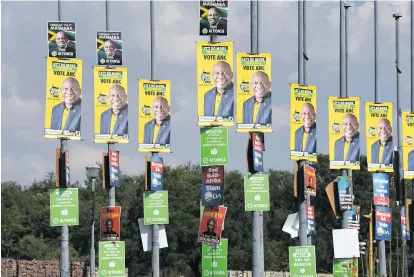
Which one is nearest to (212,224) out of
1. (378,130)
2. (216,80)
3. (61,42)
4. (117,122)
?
(216,80)

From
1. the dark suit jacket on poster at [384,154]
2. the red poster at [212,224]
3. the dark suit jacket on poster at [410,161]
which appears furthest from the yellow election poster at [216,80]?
the dark suit jacket on poster at [410,161]

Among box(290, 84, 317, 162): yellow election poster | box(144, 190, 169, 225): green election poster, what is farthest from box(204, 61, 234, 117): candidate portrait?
box(144, 190, 169, 225): green election poster

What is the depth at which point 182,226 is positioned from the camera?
261ft

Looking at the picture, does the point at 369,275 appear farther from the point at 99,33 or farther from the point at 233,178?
the point at 233,178

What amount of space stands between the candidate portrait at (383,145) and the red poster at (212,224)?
9799 millimetres

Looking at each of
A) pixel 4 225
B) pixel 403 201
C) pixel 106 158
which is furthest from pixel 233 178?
pixel 106 158

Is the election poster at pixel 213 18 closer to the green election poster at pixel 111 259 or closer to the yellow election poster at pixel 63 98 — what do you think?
the yellow election poster at pixel 63 98

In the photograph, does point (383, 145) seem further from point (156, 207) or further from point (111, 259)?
point (111, 259)

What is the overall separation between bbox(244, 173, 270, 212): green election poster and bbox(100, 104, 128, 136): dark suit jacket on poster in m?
6.56

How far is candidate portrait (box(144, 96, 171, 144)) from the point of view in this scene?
33188 mm

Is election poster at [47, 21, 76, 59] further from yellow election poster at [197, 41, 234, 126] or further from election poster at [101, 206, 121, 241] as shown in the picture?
yellow election poster at [197, 41, 234, 126]

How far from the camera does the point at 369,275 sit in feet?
57.0

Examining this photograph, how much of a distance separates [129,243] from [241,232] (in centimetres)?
816

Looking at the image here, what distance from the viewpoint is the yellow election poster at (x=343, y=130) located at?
33.0 meters
